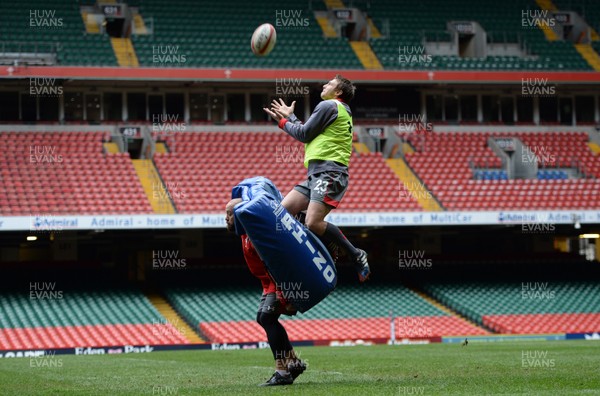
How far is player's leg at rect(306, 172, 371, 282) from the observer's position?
35.5 ft

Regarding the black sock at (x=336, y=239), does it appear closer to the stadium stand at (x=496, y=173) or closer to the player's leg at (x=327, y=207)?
the player's leg at (x=327, y=207)

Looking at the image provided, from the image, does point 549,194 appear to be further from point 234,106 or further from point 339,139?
point 339,139

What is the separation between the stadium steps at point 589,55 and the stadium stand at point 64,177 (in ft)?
63.2

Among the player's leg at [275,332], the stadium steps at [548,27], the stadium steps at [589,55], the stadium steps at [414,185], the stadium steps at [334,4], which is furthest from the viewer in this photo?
the stadium steps at [548,27]

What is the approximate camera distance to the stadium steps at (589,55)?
4206 centimetres

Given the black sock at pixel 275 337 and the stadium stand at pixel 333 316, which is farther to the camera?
the stadium stand at pixel 333 316

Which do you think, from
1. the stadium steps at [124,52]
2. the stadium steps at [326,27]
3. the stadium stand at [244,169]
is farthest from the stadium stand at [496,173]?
the stadium steps at [124,52]

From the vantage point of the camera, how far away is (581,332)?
107 feet

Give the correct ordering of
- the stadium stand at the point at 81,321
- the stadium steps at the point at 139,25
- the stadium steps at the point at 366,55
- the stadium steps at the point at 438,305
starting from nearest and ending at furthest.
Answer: the stadium stand at the point at 81,321, the stadium steps at the point at 438,305, the stadium steps at the point at 139,25, the stadium steps at the point at 366,55

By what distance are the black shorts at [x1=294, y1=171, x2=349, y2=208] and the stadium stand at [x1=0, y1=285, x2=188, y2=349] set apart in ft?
63.0

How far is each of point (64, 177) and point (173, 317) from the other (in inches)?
249

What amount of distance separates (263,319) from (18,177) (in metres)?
25.3

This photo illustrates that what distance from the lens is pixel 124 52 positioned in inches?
1524

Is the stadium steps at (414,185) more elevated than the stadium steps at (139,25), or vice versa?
the stadium steps at (139,25)
